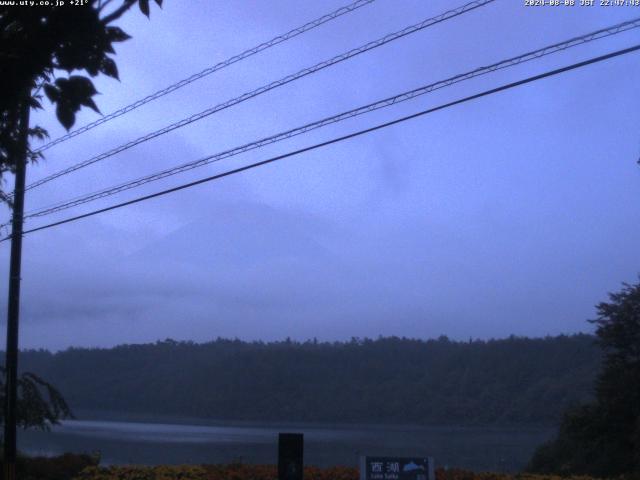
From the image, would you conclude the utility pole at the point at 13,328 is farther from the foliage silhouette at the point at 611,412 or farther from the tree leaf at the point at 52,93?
the foliage silhouette at the point at 611,412

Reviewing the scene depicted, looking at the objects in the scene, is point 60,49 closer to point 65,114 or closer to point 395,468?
point 65,114

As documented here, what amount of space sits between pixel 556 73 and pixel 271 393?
45.2m

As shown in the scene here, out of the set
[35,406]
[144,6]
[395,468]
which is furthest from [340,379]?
[144,6]

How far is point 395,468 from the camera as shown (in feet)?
43.0

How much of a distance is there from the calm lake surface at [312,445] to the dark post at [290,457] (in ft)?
20.5

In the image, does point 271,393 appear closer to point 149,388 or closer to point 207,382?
point 207,382

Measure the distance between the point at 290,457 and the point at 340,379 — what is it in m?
40.2

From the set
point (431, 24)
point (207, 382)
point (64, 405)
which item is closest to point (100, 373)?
point (207, 382)

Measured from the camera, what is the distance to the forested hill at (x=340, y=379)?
41.8 m

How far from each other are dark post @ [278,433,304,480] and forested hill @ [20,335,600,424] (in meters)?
24.5

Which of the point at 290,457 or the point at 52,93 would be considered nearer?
the point at 52,93

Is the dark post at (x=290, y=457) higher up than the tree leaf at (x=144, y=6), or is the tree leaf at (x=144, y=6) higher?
the tree leaf at (x=144, y=6)

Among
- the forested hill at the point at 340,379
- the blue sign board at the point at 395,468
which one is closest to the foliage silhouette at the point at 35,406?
the blue sign board at the point at 395,468

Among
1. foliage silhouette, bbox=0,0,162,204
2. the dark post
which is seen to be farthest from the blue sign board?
foliage silhouette, bbox=0,0,162,204
